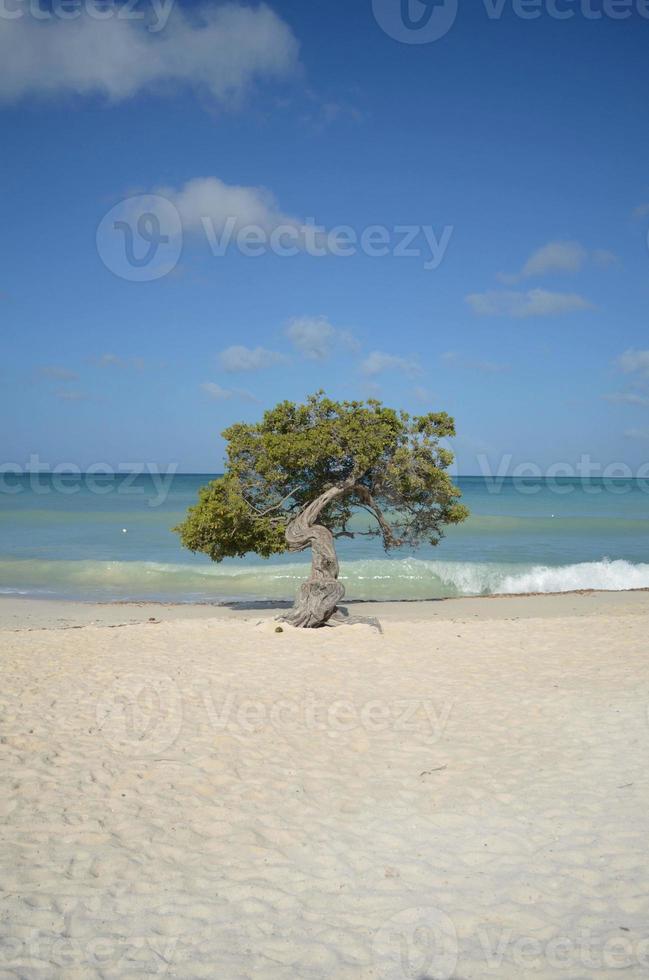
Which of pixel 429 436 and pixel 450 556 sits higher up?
pixel 429 436

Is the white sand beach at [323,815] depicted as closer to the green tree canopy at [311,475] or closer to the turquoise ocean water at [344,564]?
the green tree canopy at [311,475]

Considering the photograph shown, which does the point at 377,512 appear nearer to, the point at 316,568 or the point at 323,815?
the point at 316,568

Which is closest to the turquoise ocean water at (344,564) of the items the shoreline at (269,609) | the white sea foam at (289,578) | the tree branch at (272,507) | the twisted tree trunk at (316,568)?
the white sea foam at (289,578)

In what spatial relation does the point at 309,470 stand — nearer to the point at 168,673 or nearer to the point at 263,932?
the point at 168,673

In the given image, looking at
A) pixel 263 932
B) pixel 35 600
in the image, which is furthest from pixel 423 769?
pixel 35 600

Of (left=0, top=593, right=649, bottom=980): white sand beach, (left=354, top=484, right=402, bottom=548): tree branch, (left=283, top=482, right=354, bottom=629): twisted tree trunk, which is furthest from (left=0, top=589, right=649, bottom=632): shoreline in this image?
(left=0, top=593, right=649, bottom=980): white sand beach

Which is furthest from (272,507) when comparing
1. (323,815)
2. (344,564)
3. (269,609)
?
(344,564)

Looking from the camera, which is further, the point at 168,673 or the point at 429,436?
the point at 429,436

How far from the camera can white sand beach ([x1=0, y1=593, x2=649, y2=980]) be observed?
13.6ft

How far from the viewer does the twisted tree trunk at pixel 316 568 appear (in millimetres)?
13172

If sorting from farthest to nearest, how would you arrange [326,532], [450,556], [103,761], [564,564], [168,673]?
1. [450,556]
2. [564,564]
3. [326,532]
4. [168,673]
5. [103,761]

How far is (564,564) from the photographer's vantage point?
27.6 metres

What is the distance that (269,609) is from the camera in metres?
17.3

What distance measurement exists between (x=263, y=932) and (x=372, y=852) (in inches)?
47.4
